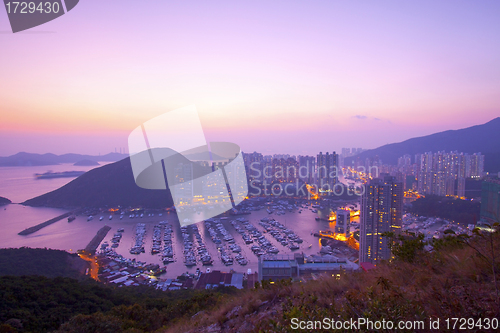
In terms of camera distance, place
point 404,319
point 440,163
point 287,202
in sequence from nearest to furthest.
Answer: point 404,319 < point 287,202 < point 440,163

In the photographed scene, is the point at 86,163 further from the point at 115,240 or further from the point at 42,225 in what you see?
the point at 115,240

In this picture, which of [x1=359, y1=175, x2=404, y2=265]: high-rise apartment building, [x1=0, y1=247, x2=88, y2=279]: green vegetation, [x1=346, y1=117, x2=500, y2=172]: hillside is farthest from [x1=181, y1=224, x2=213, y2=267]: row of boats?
[x1=346, y1=117, x2=500, y2=172]: hillside

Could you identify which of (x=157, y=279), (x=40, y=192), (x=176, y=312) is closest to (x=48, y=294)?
(x=176, y=312)

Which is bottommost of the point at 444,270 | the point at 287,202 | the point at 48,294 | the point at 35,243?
the point at 287,202

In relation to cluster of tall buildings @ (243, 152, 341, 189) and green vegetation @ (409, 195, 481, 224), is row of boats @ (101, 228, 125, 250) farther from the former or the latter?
green vegetation @ (409, 195, 481, 224)

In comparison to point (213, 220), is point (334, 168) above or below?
above

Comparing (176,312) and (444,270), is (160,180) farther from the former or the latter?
(444,270)

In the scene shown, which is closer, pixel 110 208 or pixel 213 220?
pixel 213 220

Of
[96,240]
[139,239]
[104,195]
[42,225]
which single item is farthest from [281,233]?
[104,195]

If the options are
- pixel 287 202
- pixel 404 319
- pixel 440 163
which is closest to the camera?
pixel 404 319
